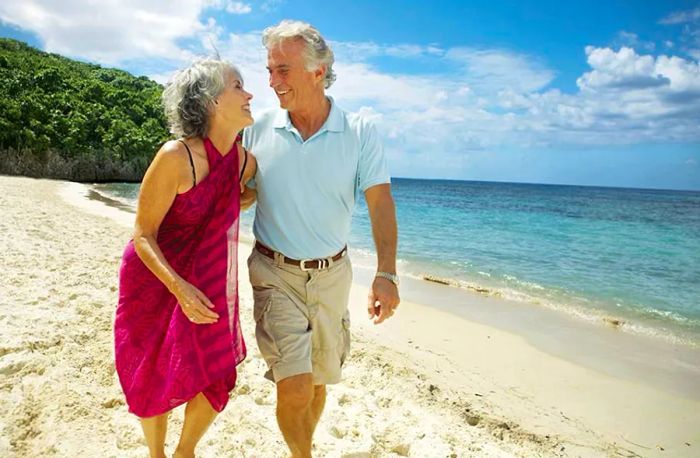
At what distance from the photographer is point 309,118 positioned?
263 centimetres

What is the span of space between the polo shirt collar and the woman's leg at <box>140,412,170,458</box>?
1.52 metres

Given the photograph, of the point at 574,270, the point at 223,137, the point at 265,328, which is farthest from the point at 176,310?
the point at 574,270

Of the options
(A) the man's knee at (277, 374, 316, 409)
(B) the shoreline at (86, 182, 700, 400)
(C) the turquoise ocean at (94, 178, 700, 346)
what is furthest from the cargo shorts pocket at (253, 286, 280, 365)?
(C) the turquoise ocean at (94, 178, 700, 346)

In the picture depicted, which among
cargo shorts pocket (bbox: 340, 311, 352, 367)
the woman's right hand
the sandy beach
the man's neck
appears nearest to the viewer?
the woman's right hand

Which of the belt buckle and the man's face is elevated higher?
the man's face

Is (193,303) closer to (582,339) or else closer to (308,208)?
(308,208)

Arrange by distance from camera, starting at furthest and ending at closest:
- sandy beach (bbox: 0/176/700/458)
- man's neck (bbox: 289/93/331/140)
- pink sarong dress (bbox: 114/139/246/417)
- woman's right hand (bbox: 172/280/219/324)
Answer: sandy beach (bbox: 0/176/700/458)
man's neck (bbox: 289/93/331/140)
pink sarong dress (bbox: 114/139/246/417)
woman's right hand (bbox: 172/280/219/324)

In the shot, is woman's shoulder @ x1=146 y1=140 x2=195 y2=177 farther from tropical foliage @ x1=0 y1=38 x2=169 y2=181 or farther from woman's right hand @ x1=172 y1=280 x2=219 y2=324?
tropical foliage @ x1=0 y1=38 x2=169 y2=181

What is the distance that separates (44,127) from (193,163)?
4543cm

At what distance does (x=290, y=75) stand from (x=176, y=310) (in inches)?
51.1

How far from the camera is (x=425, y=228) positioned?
964 inches

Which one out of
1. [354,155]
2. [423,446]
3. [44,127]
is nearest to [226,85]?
[354,155]

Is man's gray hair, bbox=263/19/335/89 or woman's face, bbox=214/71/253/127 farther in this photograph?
man's gray hair, bbox=263/19/335/89

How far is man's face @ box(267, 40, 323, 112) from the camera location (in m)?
2.55
